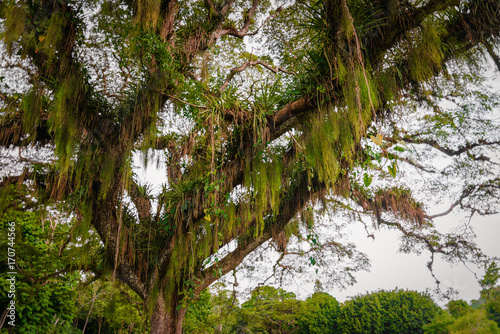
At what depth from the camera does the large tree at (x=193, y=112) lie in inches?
79.3

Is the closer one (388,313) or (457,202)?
(457,202)

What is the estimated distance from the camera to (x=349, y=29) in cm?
179

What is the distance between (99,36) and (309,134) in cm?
280

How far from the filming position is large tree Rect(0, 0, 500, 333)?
6.61ft

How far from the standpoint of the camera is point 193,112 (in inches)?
109

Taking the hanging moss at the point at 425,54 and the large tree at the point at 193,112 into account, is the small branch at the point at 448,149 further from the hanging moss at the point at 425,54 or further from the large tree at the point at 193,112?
the hanging moss at the point at 425,54

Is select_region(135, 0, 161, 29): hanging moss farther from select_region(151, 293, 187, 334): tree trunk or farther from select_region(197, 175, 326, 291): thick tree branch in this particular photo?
select_region(151, 293, 187, 334): tree trunk

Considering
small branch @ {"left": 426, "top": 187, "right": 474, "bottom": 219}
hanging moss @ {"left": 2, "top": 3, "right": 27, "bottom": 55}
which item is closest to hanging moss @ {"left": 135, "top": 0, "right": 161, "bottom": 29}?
hanging moss @ {"left": 2, "top": 3, "right": 27, "bottom": 55}

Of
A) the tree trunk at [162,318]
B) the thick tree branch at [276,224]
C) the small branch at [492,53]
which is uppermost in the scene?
the small branch at [492,53]

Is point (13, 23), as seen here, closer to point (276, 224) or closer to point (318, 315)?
point (276, 224)

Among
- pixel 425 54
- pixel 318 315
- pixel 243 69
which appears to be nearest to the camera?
pixel 425 54

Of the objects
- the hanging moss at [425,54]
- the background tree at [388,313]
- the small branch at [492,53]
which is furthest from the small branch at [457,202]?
the hanging moss at [425,54]

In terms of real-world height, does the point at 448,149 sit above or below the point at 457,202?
above

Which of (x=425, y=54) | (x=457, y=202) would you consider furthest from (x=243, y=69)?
(x=457, y=202)
